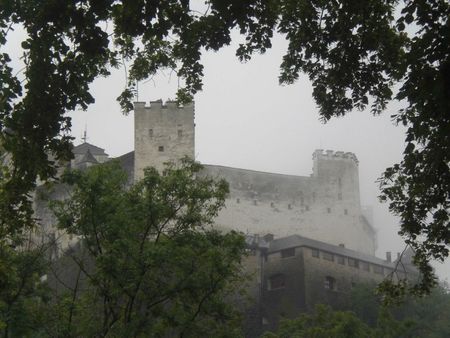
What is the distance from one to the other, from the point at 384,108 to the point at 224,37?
8.60ft

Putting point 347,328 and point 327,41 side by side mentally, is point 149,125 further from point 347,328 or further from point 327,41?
point 327,41

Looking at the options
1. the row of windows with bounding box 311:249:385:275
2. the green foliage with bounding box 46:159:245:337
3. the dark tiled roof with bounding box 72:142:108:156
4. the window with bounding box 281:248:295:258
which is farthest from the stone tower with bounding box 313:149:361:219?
the green foliage with bounding box 46:159:245:337

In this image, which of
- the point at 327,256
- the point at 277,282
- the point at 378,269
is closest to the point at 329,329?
the point at 277,282

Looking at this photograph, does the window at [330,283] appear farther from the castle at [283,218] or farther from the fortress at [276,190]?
the fortress at [276,190]

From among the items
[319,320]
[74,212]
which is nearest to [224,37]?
[74,212]

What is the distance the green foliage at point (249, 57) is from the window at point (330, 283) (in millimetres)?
38435

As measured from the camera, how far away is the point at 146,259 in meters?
16.8

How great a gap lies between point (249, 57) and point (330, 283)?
39735mm

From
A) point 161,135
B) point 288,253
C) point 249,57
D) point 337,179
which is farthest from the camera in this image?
point 337,179

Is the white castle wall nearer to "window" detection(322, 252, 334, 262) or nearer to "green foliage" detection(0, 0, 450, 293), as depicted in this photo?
"window" detection(322, 252, 334, 262)

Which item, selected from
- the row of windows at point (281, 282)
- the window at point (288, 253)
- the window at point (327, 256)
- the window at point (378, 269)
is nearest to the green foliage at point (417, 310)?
the row of windows at point (281, 282)

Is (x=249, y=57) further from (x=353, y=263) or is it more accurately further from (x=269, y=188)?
(x=269, y=188)

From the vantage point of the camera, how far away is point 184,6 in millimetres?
8945

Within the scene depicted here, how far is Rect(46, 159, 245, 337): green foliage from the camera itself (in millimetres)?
16719
